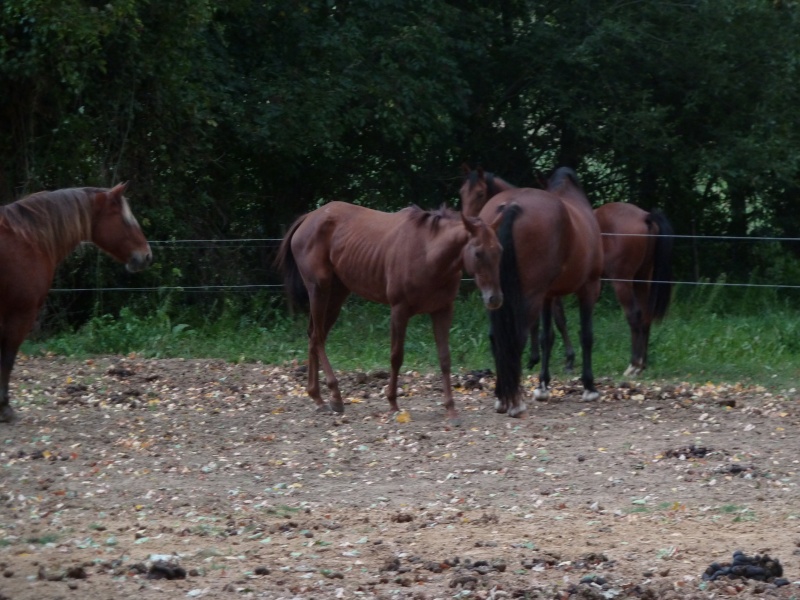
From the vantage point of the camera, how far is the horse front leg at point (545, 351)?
8578 mm

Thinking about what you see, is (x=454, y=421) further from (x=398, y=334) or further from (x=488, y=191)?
(x=488, y=191)

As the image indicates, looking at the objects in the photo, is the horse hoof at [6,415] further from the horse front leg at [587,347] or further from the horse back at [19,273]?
the horse front leg at [587,347]

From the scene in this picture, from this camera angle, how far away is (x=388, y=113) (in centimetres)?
1273

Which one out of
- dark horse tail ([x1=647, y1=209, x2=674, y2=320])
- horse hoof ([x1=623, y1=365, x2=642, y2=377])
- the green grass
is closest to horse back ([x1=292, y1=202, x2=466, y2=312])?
the green grass

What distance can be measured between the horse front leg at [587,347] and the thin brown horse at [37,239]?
147 inches

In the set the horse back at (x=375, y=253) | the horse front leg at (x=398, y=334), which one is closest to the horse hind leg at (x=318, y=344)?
the horse back at (x=375, y=253)

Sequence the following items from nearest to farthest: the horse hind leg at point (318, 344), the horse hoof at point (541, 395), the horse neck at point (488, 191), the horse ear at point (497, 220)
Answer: the horse ear at point (497, 220), the horse hind leg at point (318, 344), the horse hoof at point (541, 395), the horse neck at point (488, 191)

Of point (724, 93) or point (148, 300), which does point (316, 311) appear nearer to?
point (148, 300)

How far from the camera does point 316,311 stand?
8289 millimetres

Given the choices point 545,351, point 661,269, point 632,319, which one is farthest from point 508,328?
point 661,269

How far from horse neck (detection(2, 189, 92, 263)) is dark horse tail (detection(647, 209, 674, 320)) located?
211 inches

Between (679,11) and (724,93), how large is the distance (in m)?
1.21

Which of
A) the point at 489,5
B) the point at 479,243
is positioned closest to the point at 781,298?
the point at 489,5

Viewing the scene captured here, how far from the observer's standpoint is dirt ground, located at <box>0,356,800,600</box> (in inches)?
167
